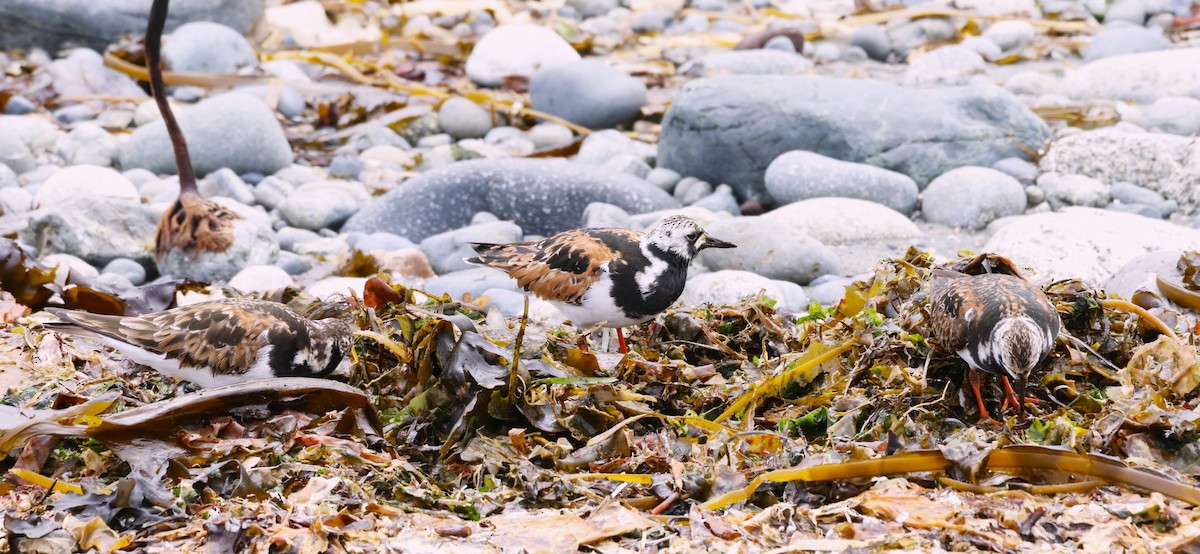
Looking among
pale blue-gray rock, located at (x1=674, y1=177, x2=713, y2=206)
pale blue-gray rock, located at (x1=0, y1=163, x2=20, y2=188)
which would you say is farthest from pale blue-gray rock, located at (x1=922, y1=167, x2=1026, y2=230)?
pale blue-gray rock, located at (x1=0, y1=163, x2=20, y2=188)

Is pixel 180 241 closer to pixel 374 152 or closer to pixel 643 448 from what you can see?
pixel 374 152

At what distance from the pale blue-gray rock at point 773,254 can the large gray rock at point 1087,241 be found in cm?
94

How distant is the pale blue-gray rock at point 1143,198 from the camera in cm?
709

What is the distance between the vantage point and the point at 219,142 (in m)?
8.41

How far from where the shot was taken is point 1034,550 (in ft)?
8.43

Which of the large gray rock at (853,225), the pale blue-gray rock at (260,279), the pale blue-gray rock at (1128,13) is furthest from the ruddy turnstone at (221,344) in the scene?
the pale blue-gray rock at (1128,13)

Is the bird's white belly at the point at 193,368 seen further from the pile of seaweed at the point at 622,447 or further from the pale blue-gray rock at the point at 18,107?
the pale blue-gray rock at the point at 18,107

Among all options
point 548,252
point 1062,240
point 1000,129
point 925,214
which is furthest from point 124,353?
point 1000,129

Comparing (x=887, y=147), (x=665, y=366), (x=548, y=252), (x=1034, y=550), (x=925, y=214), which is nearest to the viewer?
(x=1034, y=550)

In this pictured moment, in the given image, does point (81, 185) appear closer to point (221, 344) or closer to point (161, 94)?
point (161, 94)

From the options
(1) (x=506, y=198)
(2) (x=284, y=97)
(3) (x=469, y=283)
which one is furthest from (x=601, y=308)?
(2) (x=284, y=97)

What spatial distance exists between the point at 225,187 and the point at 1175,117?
7106 mm

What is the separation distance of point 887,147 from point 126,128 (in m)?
6.17

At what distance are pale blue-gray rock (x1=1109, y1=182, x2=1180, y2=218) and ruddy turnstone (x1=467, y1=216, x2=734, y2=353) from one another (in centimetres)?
394
